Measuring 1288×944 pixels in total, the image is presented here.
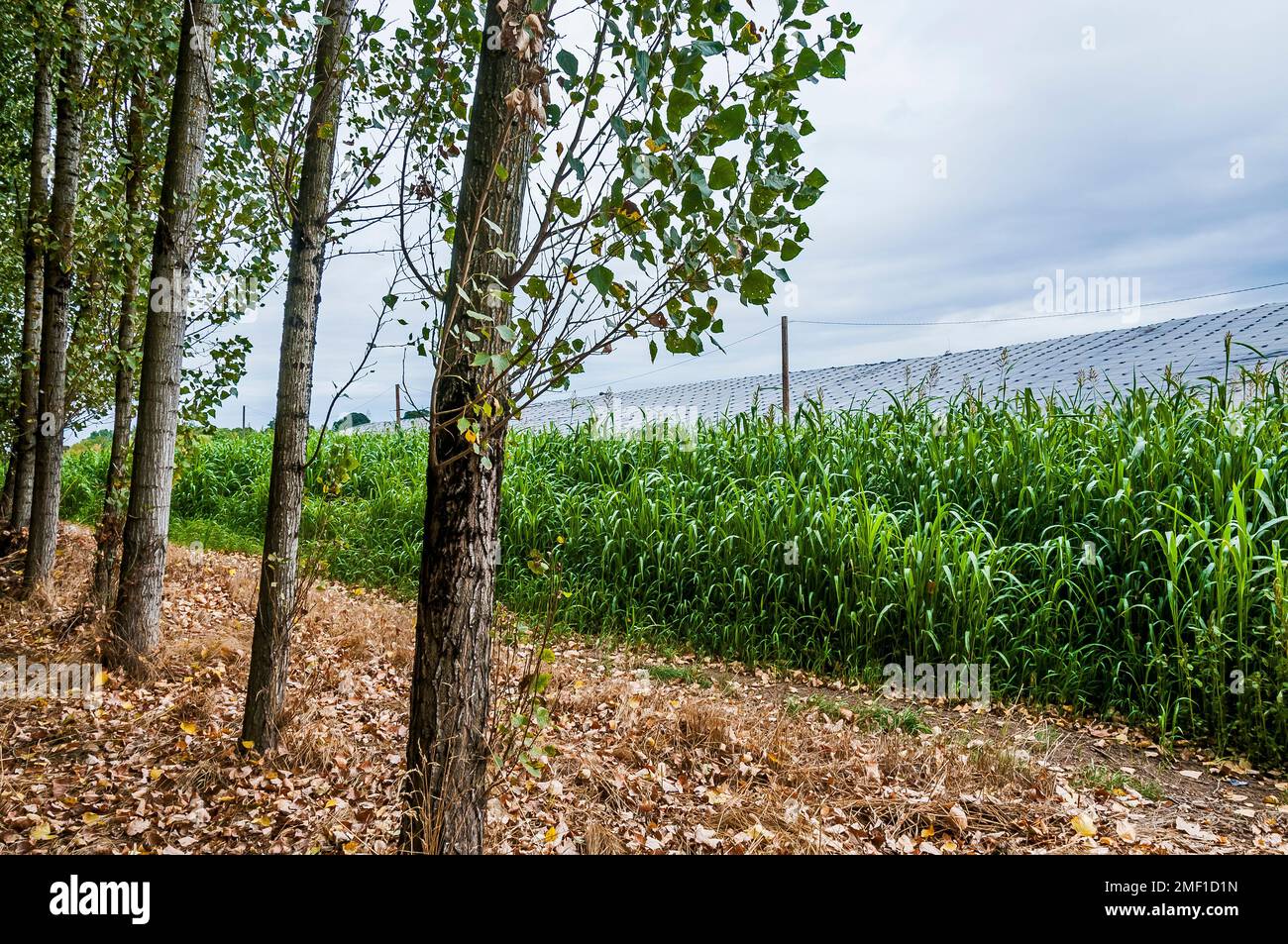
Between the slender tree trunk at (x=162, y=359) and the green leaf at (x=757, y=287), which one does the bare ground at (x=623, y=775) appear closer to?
the slender tree trunk at (x=162, y=359)

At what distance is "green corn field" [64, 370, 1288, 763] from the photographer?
175 inches

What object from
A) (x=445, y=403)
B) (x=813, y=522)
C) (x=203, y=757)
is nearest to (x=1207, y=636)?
(x=813, y=522)

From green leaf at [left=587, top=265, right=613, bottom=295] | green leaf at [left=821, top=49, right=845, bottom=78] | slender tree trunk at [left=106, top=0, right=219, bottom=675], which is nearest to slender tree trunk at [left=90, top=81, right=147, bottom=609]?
slender tree trunk at [left=106, top=0, right=219, bottom=675]

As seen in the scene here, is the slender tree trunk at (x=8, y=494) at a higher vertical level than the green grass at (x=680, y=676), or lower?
higher

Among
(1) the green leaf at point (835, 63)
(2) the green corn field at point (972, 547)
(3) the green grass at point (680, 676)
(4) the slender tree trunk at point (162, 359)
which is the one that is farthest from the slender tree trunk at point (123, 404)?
(1) the green leaf at point (835, 63)

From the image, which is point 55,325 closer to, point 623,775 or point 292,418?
point 292,418

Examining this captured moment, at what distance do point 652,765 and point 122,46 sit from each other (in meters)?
5.52

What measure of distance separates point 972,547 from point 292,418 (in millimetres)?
4796

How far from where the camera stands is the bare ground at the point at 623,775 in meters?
2.95

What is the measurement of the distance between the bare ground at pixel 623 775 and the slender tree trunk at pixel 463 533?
0.27 meters

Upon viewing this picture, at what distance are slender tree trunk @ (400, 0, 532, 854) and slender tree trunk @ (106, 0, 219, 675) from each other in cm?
292

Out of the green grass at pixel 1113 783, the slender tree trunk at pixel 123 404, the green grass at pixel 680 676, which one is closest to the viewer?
the green grass at pixel 1113 783
